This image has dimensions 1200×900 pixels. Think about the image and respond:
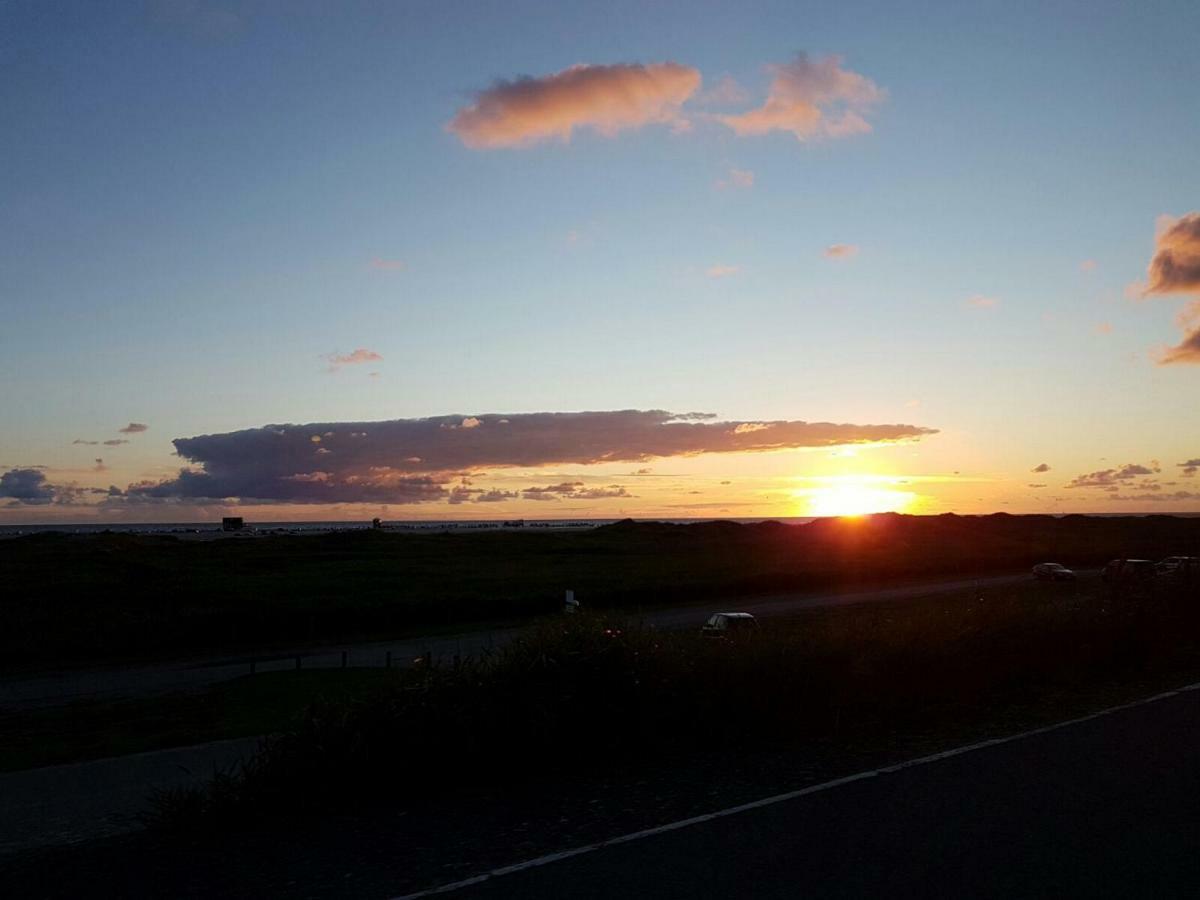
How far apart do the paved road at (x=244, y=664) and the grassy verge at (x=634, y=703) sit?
13918 mm

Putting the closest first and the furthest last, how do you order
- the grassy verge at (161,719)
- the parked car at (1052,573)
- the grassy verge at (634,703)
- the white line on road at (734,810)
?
1. the white line on road at (734,810)
2. the grassy verge at (634,703)
3. the grassy verge at (161,719)
4. the parked car at (1052,573)

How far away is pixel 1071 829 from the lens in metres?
7.41

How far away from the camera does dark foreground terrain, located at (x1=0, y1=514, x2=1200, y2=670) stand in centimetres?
4878

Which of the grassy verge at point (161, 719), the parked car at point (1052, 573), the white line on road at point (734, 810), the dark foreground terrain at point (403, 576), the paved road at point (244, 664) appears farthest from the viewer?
the parked car at point (1052, 573)

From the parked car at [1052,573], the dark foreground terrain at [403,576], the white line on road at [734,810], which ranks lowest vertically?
the dark foreground terrain at [403,576]

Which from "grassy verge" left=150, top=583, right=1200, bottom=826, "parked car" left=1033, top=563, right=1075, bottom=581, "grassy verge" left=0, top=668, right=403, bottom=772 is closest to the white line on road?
"grassy verge" left=150, top=583, right=1200, bottom=826

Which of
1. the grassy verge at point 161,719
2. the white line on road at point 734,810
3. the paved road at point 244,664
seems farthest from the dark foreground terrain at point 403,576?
the white line on road at point 734,810

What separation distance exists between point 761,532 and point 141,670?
12071 centimetres

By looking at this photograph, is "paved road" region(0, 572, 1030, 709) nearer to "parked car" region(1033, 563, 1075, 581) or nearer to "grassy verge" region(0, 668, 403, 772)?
"grassy verge" region(0, 668, 403, 772)

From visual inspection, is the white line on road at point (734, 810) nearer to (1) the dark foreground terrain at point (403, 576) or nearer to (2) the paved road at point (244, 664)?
(2) the paved road at point (244, 664)

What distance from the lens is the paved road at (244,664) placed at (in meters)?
33.2

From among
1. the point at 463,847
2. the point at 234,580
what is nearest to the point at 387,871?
the point at 463,847

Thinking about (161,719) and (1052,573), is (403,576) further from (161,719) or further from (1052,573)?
(161,719)

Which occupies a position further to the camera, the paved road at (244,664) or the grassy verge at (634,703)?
the paved road at (244,664)
